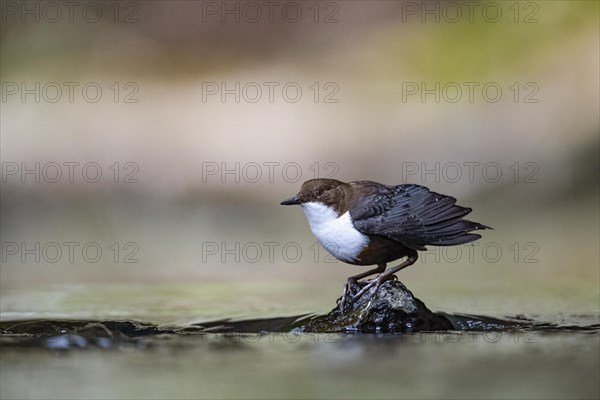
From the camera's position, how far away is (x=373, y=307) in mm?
6191

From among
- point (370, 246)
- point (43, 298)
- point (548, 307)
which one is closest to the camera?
point (370, 246)

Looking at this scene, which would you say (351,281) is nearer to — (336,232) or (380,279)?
(380,279)

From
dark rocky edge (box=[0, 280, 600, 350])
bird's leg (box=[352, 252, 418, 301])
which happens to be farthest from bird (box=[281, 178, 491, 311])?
dark rocky edge (box=[0, 280, 600, 350])

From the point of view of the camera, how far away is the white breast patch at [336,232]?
6.17m

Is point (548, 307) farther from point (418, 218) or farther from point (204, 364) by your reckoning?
point (204, 364)

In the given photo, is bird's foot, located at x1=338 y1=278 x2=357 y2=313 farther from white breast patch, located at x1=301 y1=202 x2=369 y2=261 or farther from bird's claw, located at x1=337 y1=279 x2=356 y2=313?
white breast patch, located at x1=301 y1=202 x2=369 y2=261

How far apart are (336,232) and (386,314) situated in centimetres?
55

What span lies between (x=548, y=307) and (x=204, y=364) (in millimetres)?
2742

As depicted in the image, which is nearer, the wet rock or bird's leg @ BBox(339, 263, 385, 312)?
the wet rock

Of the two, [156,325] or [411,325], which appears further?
[156,325]

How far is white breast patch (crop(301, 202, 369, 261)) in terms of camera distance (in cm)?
617

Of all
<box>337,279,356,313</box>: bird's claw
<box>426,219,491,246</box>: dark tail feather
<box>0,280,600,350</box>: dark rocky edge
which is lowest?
<box>0,280,600,350</box>: dark rocky edge

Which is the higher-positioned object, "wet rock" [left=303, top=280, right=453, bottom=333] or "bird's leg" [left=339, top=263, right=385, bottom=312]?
"bird's leg" [left=339, top=263, right=385, bottom=312]

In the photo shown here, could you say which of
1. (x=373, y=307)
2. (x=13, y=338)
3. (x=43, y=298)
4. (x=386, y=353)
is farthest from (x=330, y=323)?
(x=43, y=298)
